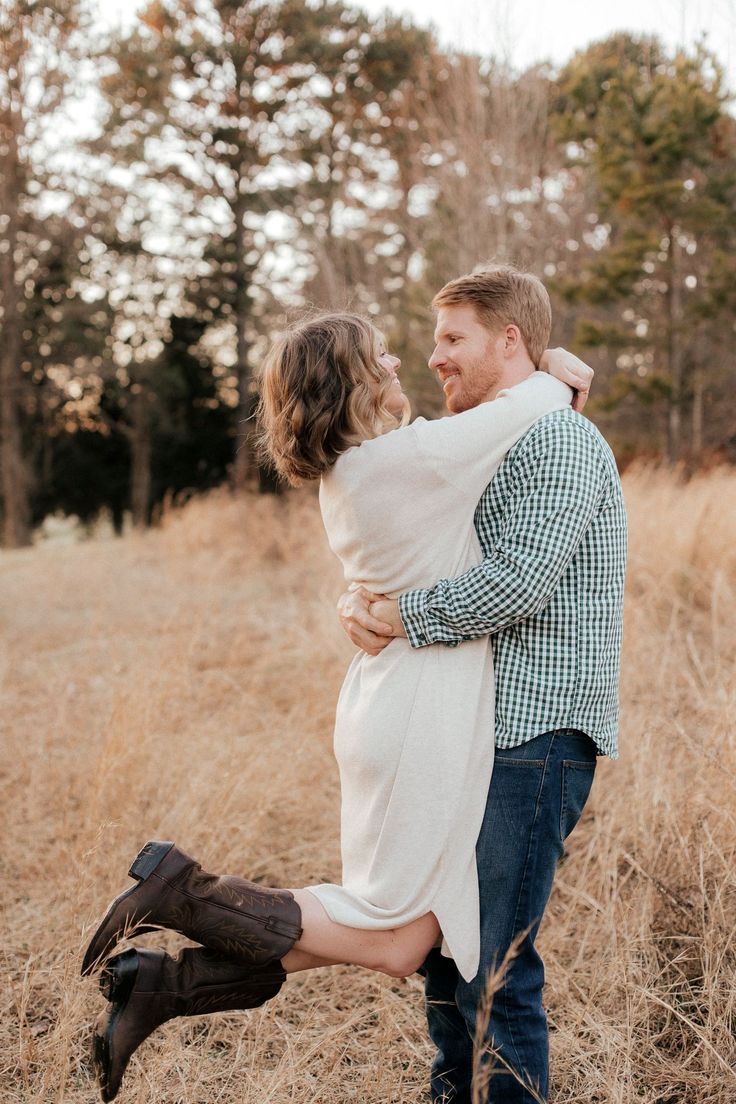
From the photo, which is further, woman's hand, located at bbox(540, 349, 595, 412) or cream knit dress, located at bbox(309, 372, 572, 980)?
woman's hand, located at bbox(540, 349, 595, 412)

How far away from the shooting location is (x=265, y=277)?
1877 cm

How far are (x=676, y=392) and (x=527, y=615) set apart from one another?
44.7 feet

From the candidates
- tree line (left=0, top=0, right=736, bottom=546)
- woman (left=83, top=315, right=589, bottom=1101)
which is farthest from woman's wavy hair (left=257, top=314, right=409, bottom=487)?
tree line (left=0, top=0, right=736, bottom=546)

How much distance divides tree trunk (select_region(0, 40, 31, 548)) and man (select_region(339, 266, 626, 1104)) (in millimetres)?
17917

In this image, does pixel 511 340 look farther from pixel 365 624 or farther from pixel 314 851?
pixel 314 851

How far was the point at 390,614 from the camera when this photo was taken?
6.05 feet

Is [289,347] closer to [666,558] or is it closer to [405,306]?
[666,558]

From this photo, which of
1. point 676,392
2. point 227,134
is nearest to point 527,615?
point 676,392

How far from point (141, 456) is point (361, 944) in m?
21.9

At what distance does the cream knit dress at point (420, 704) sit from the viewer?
1.75 metres

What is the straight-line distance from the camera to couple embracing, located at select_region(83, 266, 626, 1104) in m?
1.75

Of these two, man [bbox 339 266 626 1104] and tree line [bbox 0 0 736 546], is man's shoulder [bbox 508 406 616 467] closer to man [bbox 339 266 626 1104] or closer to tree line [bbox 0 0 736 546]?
man [bbox 339 266 626 1104]

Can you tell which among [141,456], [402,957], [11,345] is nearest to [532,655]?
[402,957]

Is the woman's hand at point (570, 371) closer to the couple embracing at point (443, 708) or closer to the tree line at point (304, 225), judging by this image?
the couple embracing at point (443, 708)
